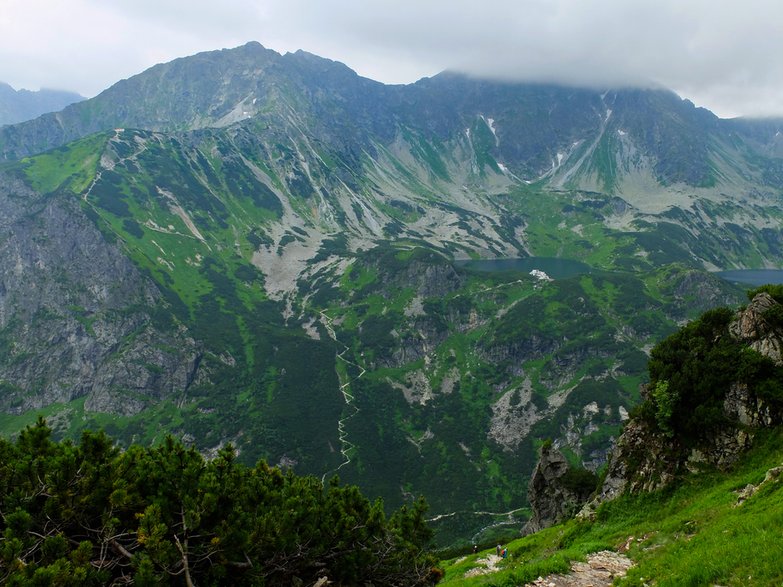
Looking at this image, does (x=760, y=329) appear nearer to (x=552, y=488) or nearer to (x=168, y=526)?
(x=168, y=526)

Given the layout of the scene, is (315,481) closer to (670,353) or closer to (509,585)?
(509,585)

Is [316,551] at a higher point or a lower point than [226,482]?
lower

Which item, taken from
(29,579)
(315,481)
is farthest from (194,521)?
(315,481)

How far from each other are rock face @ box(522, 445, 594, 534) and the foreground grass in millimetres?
38368

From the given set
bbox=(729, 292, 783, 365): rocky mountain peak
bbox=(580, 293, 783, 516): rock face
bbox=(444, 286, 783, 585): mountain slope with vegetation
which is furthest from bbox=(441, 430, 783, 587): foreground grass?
bbox=(729, 292, 783, 365): rocky mountain peak

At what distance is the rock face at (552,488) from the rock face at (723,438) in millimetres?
37988

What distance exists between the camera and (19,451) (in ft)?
74.3

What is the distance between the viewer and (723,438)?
115 ft

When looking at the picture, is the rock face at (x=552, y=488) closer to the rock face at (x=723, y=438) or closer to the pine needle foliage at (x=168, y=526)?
the rock face at (x=723, y=438)

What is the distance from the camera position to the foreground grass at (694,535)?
17.1m

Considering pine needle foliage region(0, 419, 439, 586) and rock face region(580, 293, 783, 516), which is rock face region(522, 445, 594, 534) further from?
pine needle foliage region(0, 419, 439, 586)

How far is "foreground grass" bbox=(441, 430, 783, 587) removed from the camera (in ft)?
56.0

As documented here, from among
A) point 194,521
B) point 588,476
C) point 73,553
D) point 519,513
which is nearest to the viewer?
point 73,553

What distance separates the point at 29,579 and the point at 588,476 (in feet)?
267
